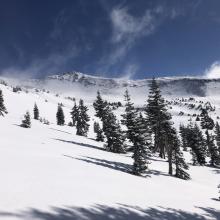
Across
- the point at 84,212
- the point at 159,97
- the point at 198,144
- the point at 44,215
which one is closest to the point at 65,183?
the point at 84,212

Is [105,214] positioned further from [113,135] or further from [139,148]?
[113,135]

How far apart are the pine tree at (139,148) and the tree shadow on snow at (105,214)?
561 inches

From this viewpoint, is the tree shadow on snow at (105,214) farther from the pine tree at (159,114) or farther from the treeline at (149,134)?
the pine tree at (159,114)

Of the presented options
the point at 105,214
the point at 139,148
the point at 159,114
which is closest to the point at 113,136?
the point at 159,114

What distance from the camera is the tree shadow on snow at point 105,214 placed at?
859 centimetres

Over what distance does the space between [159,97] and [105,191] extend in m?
29.2

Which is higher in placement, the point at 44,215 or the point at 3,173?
the point at 3,173

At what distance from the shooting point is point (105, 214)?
34.8ft

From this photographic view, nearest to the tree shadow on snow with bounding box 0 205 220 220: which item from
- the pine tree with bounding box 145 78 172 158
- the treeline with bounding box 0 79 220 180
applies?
the treeline with bounding box 0 79 220 180

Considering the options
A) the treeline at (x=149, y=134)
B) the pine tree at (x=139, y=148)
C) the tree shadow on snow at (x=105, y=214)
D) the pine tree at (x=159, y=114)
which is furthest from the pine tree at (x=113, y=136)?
the tree shadow on snow at (x=105, y=214)

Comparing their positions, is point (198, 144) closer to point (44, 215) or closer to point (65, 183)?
point (65, 183)

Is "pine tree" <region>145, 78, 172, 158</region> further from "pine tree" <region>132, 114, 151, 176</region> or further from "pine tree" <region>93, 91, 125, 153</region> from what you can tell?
"pine tree" <region>93, 91, 125, 153</region>

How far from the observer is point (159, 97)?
4238 centimetres

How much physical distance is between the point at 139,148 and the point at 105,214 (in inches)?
809
